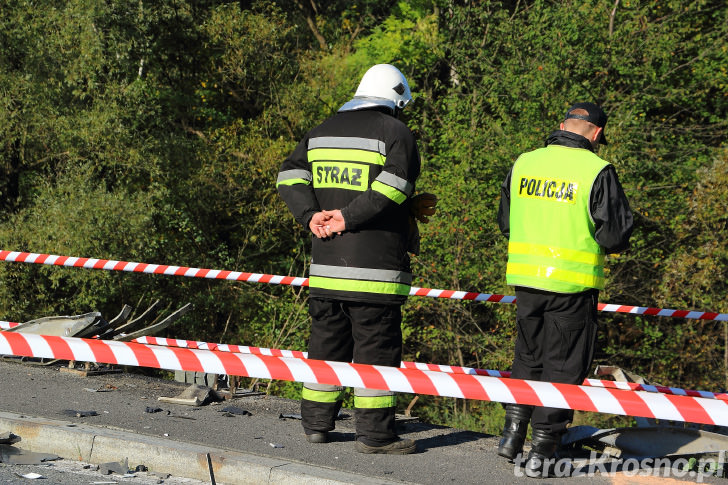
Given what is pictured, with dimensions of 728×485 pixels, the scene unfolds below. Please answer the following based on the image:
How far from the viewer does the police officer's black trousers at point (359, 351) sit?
4504 mm

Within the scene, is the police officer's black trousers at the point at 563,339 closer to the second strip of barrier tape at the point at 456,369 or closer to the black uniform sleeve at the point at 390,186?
the second strip of barrier tape at the point at 456,369

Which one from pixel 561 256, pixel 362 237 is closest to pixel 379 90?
pixel 362 237

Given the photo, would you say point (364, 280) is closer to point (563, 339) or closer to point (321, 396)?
point (321, 396)

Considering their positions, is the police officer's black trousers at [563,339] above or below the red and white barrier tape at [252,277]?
below

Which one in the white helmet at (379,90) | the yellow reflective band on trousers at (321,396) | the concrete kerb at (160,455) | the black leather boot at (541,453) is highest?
the white helmet at (379,90)

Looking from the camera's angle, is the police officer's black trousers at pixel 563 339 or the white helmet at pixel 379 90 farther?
the white helmet at pixel 379 90

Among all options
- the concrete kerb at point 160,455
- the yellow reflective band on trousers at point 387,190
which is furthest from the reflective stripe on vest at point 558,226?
the concrete kerb at point 160,455

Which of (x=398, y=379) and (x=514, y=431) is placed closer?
(x=398, y=379)

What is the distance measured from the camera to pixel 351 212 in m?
4.43

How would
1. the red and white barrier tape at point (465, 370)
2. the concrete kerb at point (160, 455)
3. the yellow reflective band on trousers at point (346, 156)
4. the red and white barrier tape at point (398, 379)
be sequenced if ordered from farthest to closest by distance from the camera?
the red and white barrier tape at point (465, 370) < the yellow reflective band on trousers at point (346, 156) < the concrete kerb at point (160, 455) < the red and white barrier tape at point (398, 379)

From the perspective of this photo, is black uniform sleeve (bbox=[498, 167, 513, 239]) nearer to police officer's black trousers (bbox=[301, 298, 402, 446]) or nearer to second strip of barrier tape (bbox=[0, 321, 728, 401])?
police officer's black trousers (bbox=[301, 298, 402, 446])

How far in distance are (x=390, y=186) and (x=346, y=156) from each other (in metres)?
0.35

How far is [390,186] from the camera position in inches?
172

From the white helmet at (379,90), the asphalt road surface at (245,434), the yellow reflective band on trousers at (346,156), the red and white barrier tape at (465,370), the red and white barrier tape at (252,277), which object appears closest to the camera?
the asphalt road surface at (245,434)
